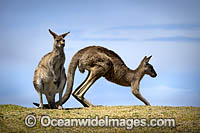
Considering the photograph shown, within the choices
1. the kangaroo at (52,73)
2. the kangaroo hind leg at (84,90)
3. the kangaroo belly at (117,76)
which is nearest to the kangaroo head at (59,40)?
the kangaroo at (52,73)

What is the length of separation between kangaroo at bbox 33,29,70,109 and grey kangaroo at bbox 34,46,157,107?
4.00 ft

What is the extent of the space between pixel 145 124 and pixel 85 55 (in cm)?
490

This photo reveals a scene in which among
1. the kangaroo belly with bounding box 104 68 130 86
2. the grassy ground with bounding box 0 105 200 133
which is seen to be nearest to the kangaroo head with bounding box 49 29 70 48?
the grassy ground with bounding box 0 105 200 133

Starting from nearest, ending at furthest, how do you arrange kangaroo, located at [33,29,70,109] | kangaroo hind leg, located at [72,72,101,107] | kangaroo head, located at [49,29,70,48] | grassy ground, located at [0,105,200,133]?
grassy ground, located at [0,105,200,133], kangaroo head, located at [49,29,70,48], kangaroo, located at [33,29,70,109], kangaroo hind leg, located at [72,72,101,107]

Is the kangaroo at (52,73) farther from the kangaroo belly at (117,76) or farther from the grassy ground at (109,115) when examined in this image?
the kangaroo belly at (117,76)

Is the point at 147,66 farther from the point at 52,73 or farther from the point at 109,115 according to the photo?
the point at 109,115

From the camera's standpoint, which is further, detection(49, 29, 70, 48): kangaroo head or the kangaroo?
the kangaroo

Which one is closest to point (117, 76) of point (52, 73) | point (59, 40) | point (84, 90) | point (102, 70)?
point (102, 70)

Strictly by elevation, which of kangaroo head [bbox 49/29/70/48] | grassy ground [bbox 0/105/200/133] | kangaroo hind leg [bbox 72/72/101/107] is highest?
kangaroo head [bbox 49/29/70/48]

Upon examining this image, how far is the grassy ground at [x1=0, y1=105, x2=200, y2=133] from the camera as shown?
36.8ft

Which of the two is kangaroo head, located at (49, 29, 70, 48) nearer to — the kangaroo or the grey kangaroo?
the kangaroo

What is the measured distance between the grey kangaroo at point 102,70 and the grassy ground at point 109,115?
1366 mm

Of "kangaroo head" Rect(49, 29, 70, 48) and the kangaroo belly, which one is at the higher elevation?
"kangaroo head" Rect(49, 29, 70, 48)

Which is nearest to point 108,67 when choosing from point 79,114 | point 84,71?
point 84,71
